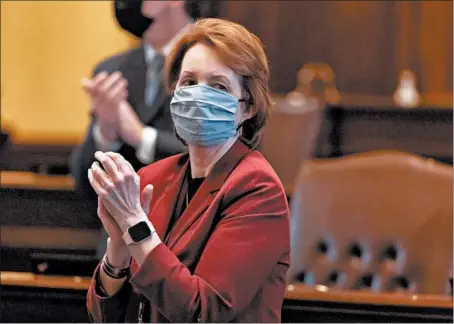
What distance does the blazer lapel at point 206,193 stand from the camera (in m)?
1.21

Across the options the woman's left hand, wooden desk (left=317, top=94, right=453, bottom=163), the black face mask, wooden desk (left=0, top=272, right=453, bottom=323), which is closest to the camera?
the woman's left hand

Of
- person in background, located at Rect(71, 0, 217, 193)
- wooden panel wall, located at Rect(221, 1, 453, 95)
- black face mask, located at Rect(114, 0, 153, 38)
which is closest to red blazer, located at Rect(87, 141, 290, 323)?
person in background, located at Rect(71, 0, 217, 193)

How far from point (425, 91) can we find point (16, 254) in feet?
15.4

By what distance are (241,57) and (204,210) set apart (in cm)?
23

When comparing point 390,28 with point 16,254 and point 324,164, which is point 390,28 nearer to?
point 324,164

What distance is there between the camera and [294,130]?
4.24 meters

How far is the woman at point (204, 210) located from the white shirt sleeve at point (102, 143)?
491 millimetres

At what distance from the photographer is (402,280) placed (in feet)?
6.72

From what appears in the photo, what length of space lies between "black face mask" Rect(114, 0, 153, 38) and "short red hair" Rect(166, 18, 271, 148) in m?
0.31

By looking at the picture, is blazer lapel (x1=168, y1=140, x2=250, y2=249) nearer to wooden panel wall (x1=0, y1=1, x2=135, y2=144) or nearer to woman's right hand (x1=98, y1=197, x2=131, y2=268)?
woman's right hand (x1=98, y1=197, x2=131, y2=268)

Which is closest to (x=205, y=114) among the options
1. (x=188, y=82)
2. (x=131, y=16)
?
(x=188, y=82)

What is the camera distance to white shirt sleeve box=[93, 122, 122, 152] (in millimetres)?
1785

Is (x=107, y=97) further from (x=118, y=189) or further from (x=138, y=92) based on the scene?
(x=118, y=189)

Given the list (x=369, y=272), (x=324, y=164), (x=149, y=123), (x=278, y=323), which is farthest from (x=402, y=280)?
(x=278, y=323)
